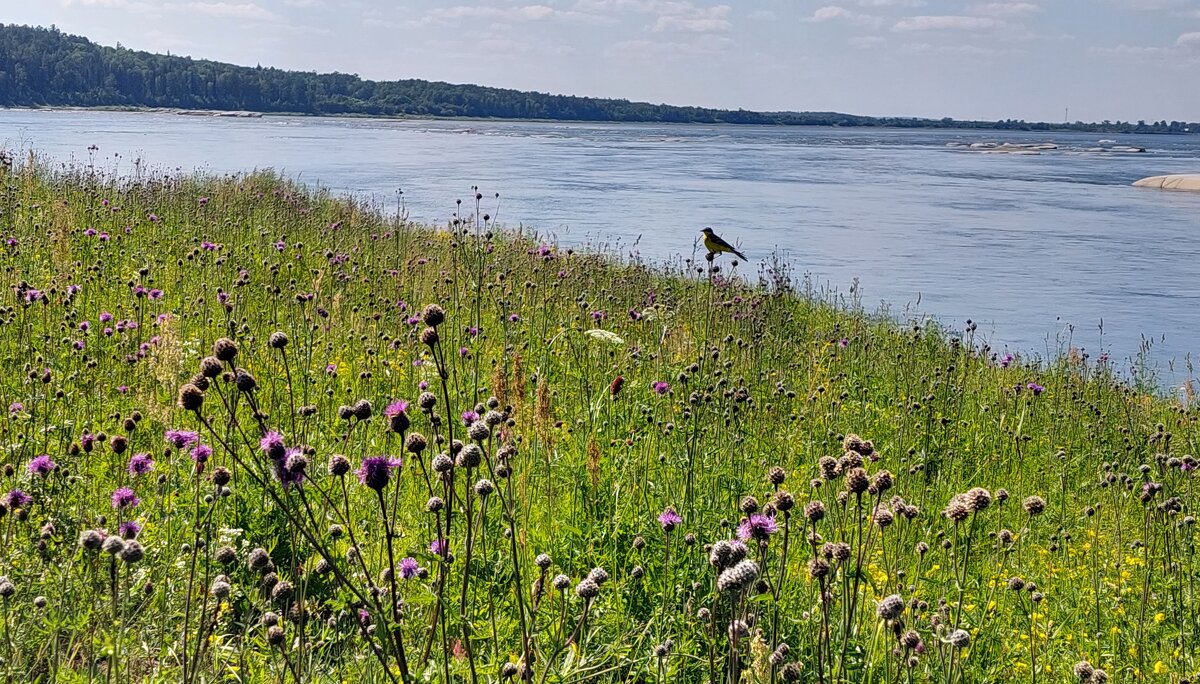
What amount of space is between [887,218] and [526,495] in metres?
21.9

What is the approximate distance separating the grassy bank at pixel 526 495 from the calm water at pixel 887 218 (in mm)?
5270

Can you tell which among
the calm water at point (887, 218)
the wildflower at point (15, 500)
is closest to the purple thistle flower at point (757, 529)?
the wildflower at point (15, 500)

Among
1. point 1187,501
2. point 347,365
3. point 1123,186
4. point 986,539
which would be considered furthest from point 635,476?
point 1123,186

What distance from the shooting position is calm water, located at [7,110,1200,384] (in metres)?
13.5

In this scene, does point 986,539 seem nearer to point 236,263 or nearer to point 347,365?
point 347,365

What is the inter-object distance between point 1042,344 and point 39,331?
986 cm

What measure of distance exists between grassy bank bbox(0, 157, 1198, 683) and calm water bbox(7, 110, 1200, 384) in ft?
17.3

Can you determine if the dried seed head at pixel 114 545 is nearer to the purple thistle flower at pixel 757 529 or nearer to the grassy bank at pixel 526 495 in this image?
the grassy bank at pixel 526 495

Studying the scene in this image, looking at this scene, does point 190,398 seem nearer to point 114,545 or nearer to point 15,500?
point 114,545

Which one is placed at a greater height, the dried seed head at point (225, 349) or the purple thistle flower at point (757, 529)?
the dried seed head at point (225, 349)

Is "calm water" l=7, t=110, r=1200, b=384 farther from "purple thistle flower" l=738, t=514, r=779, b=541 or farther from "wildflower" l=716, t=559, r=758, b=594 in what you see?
Result: "wildflower" l=716, t=559, r=758, b=594

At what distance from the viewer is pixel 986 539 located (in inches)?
176

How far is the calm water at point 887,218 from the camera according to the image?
13.5 m

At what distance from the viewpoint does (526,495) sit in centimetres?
355
